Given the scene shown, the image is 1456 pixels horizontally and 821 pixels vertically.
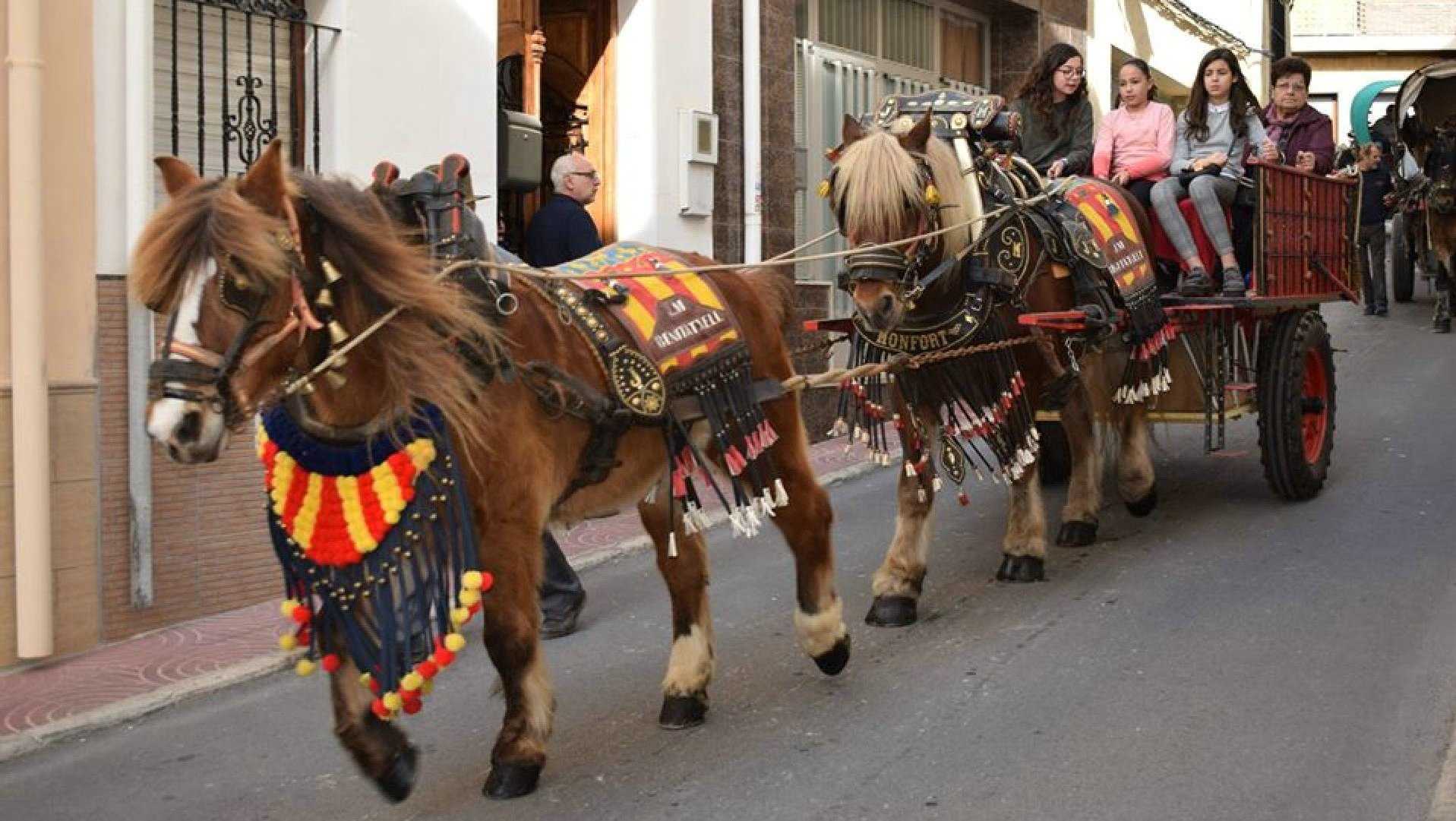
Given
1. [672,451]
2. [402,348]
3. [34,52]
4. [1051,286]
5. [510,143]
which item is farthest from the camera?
[510,143]

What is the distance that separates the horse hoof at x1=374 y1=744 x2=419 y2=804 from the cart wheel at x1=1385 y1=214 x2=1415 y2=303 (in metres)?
15.6

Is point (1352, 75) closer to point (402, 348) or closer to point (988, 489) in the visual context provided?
point (988, 489)

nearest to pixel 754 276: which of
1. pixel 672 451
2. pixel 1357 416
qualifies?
pixel 672 451

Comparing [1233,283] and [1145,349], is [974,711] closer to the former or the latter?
[1145,349]

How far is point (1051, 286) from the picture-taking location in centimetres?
742

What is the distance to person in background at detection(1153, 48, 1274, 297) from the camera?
8.38m

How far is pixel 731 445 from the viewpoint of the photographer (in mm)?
5383

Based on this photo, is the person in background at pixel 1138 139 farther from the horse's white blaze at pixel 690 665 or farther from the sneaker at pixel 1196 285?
the horse's white blaze at pixel 690 665

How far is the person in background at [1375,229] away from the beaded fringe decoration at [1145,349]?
9.99 m

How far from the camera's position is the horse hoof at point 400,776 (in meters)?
4.39

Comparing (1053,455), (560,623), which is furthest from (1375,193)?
(560,623)

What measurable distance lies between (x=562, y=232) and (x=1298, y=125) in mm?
4638

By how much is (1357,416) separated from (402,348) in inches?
360

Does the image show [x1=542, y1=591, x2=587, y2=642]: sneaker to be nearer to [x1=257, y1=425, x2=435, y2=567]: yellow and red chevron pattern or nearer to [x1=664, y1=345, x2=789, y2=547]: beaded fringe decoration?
[x1=664, y1=345, x2=789, y2=547]: beaded fringe decoration
